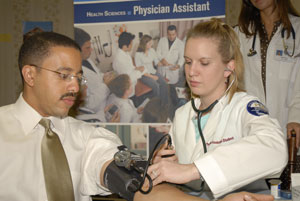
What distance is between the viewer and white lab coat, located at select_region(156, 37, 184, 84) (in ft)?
10.3

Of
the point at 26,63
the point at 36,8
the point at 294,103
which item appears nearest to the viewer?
the point at 26,63

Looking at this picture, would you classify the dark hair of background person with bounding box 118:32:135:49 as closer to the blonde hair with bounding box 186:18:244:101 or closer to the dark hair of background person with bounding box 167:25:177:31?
the dark hair of background person with bounding box 167:25:177:31

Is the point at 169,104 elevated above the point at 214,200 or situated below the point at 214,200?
above

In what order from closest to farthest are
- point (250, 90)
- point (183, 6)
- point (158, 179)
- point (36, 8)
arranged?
point (158, 179)
point (250, 90)
point (183, 6)
point (36, 8)

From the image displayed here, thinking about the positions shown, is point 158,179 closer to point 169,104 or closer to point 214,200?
point 214,200

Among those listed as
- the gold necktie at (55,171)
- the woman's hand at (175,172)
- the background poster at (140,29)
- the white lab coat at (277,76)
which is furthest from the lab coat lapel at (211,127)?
the background poster at (140,29)

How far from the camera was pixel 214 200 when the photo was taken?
1.36 meters

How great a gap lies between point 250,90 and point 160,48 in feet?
3.30

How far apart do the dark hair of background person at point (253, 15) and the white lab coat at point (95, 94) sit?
4.65 feet

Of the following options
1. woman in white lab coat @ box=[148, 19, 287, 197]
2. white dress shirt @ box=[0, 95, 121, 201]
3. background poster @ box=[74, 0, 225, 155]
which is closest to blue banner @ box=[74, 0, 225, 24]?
background poster @ box=[74, 0, 225, 155]

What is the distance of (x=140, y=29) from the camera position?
10.6 ft

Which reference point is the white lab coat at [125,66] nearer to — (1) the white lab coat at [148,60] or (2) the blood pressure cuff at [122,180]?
(1) the white lab coat at [148,60]

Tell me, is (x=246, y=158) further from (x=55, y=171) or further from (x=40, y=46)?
(x=40, y=46)

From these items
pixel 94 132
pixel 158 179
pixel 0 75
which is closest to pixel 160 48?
pixel 94 132
